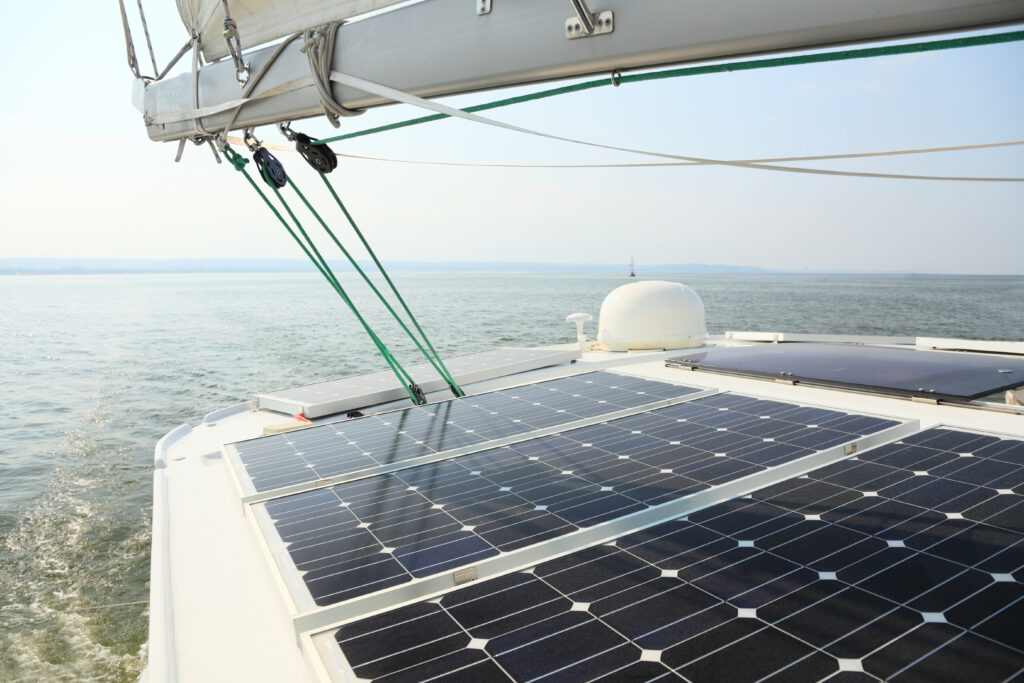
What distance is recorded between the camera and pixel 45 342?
207 feet

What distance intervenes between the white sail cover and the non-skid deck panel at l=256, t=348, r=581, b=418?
5310 millimetres

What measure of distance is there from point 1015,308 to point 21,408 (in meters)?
127

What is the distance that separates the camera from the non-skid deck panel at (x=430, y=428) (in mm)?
6555

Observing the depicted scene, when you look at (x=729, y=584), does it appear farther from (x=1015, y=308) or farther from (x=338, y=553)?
(x=1015, y=308)

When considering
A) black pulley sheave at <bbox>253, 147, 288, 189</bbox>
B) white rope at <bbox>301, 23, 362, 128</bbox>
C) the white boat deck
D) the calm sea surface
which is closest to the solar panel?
the white boat deck

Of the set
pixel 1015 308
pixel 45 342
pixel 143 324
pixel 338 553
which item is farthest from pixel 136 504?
pixel 1015 308

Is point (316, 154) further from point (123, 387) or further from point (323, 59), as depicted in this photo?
point (123, 387)

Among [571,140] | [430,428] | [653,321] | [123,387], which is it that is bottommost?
[123,387]

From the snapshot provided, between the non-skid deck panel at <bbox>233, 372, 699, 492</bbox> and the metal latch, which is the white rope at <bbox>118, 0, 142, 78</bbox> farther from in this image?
the metal latch

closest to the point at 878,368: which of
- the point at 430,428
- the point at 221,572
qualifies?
the point at 430,428

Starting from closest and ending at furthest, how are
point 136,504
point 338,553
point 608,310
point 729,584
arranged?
point 729,584
point 338,553
point 608,310
point 136,504

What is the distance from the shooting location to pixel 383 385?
10977 millimetres

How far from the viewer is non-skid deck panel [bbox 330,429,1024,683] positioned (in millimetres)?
2902

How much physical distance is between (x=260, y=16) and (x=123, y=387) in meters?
39.7
